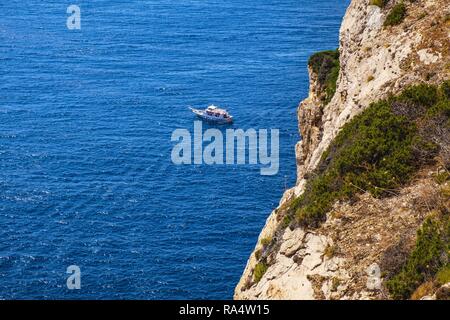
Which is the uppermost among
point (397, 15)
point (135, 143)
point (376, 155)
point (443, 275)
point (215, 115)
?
point (215, 115)

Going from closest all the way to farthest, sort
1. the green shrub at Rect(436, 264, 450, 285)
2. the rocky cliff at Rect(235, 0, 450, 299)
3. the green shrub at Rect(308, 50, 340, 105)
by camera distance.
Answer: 1. the green shrub at Rect(436, 264, 450, 285)
2. the rocky cliff at Rect(235, 0, 450, 299)
3. the green shrub at Rect(308, 50, 340, 105)

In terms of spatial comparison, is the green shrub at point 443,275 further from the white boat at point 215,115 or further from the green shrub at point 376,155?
the white boat at point 215,115

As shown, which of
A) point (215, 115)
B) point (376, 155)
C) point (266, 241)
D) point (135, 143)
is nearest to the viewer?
point (376, 155)

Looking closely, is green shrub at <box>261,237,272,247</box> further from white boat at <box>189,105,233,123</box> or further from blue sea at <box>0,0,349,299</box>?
white boat at <box>189,105,233,123</box>

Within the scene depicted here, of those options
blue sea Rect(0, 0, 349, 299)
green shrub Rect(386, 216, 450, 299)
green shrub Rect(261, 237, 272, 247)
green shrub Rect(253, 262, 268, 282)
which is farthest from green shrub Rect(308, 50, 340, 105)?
blue sea Rect(0, 0, 349, 299)

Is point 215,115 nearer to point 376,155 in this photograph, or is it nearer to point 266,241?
point 266,241

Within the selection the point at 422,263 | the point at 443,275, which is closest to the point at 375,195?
the point at 422,263

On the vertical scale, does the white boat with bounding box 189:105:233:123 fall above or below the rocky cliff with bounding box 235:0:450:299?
above
